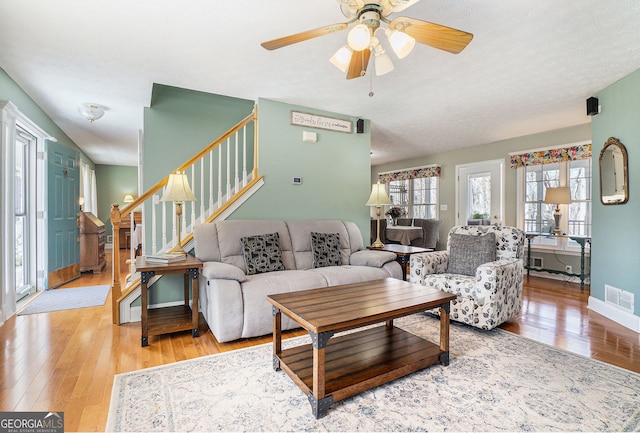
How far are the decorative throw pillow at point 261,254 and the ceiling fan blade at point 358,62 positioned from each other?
1.87m

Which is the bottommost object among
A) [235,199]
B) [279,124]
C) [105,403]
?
[105,403]

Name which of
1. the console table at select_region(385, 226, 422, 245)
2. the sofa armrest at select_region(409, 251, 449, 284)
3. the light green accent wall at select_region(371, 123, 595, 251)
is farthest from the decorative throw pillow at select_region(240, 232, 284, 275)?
the light green accent wall at select_region(371, 123, 595, 251)

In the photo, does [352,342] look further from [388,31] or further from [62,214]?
[62,214]

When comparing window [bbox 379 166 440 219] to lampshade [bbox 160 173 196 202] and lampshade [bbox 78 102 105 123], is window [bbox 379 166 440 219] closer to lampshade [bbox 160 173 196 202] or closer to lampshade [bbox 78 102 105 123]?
lampshade [bbox 160 173 196 202]

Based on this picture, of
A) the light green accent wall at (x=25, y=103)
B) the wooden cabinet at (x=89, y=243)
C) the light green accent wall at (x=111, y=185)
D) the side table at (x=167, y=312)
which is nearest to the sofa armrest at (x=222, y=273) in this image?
the side table at (x=167, y=312)

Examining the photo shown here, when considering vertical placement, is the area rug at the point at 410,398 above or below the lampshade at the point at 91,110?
below

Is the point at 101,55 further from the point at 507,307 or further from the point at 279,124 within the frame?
the point at 507,307

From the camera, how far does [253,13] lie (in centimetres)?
222

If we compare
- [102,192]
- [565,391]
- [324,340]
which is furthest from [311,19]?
[102,192]

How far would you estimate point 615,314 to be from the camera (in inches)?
129

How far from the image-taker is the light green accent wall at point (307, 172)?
396cm

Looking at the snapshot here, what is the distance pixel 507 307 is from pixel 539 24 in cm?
237

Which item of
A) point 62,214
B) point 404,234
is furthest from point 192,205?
point 404,234

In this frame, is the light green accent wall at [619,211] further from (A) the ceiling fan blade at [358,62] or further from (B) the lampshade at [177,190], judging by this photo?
(B) the lampshade at [177,190]
